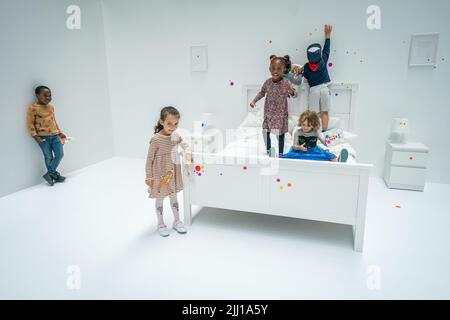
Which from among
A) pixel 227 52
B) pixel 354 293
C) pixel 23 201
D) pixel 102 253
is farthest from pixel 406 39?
pixel 23 201

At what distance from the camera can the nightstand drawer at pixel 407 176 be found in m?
3.95

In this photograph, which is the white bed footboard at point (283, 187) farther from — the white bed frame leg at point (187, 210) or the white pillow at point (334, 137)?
the white pillow at point (334, 137)

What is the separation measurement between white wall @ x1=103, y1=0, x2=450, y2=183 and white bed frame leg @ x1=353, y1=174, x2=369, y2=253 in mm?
2218

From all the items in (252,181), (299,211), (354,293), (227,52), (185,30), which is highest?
(185,30)

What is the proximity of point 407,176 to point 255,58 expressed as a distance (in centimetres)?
259

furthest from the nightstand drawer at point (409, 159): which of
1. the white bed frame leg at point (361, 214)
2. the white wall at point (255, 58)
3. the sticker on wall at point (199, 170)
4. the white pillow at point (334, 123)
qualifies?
the sticker on wall at point (199, 170)

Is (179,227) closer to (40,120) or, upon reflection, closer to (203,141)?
(203,141)

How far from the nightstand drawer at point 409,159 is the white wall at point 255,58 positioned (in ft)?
1.50

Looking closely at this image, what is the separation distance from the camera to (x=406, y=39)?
4.02 m

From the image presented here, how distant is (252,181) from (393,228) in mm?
1442

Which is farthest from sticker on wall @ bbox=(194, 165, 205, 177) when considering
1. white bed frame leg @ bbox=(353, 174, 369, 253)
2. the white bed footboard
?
white bed frame leg @ bbox=(353, 174, 369, 253)

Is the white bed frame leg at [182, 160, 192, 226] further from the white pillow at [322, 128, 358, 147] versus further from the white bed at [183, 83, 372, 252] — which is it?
the white pillow at [322, 128, 358, 147]

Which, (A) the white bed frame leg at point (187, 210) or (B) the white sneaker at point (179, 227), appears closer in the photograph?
(B) the white sneaker at point (179, 227)

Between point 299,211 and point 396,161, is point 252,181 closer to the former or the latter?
point 299,211
